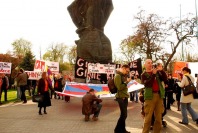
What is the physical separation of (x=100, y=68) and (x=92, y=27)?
7.37 metres

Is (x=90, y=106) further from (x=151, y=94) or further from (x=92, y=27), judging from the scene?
(x=92, y=27)

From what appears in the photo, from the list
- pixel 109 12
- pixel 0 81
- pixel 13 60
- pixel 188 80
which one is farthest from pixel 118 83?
pixel 13 60

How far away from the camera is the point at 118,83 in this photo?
8852mm

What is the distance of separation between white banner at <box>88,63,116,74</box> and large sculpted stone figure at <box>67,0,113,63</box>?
6054 mm

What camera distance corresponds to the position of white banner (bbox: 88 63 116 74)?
1709 cm

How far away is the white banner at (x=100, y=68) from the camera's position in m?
17.1

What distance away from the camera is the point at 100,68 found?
1733cm

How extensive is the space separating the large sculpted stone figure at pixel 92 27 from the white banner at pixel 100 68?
238 inches

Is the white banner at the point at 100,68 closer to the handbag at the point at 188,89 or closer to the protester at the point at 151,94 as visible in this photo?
the handbag at the point at 188,89

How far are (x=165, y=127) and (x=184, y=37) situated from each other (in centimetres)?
3513

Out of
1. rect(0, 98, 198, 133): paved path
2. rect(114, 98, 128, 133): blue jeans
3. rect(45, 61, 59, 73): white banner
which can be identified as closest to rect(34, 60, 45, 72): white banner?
rect(45, 61, 59, 73): white banner

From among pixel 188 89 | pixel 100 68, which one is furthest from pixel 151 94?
pixel 100 68

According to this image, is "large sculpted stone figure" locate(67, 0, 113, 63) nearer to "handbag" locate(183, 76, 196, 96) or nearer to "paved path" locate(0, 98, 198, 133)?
"paved path" locate(0, 98, 198, 133)

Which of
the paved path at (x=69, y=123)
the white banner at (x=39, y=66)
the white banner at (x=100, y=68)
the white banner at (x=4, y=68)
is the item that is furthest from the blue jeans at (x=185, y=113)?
the white banner at (x=39, y=66)
